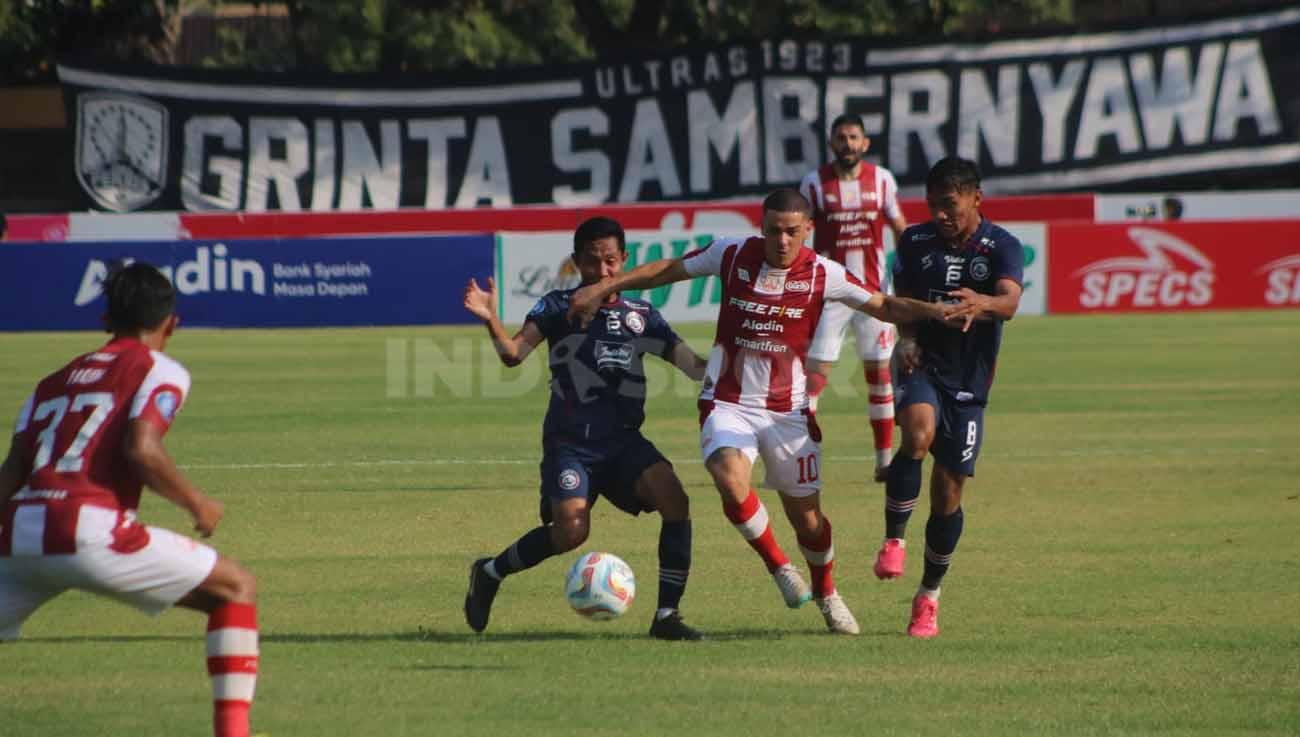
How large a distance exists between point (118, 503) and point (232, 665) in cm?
66

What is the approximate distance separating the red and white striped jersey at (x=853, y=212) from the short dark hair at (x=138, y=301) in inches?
352

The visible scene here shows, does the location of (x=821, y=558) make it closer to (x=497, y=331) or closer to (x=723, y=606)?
(x=723, y=606)

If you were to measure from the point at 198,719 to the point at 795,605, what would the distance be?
301 centimetres

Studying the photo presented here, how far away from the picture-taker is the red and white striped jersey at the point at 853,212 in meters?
15.0

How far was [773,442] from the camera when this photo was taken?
30.4 ft

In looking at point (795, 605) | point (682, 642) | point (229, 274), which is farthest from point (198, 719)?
point (229, 274)

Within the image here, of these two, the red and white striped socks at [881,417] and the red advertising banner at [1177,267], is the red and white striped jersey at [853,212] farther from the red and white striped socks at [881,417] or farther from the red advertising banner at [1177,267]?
the red advertising banner at [1177,267]

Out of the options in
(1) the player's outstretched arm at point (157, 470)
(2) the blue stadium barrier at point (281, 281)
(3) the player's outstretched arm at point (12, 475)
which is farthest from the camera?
(2) the blue stadium barrier at point (281, 281)

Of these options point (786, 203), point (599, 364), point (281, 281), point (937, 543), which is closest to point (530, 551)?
point (599, 364)

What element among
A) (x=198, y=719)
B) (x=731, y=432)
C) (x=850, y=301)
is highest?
(x=850, y=301)

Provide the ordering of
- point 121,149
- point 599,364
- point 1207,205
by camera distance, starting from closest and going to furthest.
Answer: point 599,364 < point 121,149 < point 1207,205

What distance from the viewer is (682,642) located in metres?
9.03

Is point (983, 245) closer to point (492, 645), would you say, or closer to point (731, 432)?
point (731, 432)

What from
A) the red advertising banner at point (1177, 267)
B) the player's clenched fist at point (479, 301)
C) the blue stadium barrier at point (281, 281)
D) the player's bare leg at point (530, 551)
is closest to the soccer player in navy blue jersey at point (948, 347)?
the player's bare leg at point (530, 551)
